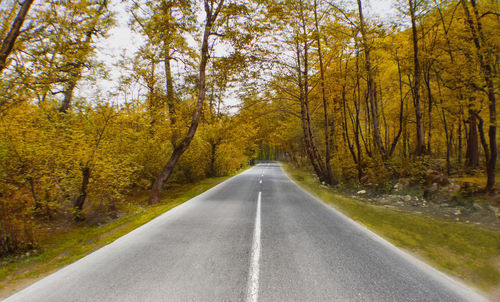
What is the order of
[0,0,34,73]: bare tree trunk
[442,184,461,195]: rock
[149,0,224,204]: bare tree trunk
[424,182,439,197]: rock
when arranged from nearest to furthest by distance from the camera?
[0,0,34,73]: bare tree trunk → [442,184,461,195]: rock → [424,182,439,197]: rock → [149,0,224,204]: bare tree trunk

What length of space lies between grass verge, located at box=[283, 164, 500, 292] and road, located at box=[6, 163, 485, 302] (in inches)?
18.5

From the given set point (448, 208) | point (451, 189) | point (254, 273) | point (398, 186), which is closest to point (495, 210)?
point (448, 208)

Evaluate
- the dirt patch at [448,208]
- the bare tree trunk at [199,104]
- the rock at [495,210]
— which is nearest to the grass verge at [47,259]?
the bare tree trunk at [199,104]

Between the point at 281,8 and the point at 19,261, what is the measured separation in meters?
15.0

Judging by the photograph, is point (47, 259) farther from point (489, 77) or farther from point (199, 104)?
point (489, 77)

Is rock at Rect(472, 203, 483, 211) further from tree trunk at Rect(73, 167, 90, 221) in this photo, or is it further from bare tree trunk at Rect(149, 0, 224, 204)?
tree trunk at Rect(73, 167, 90, 221)

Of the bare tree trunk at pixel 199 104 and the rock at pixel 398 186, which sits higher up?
the bare tree trunk at pixel 199 104

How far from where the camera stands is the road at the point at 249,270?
104 inches

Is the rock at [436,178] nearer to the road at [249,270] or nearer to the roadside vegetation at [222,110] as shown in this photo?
the roadside vegetation at [222,110]

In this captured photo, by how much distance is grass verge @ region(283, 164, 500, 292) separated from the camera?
3.44m

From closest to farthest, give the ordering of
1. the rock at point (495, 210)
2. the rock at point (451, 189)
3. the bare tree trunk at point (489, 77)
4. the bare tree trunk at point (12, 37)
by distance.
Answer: the bare tree trunk at point (12, 37) < the rock at point (495, 210) < the bare tree trunk at point (489, 77) < the rock at point (451, 189)

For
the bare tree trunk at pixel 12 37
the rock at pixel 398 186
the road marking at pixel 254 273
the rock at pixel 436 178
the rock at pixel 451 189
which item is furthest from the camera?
Result: the rock at pixel 398 186

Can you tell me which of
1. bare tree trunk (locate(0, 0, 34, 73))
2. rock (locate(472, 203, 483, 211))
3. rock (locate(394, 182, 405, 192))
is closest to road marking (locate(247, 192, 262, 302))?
rock (locate(472, 203, 483, 211))

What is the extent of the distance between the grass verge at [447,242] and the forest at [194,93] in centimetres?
276
